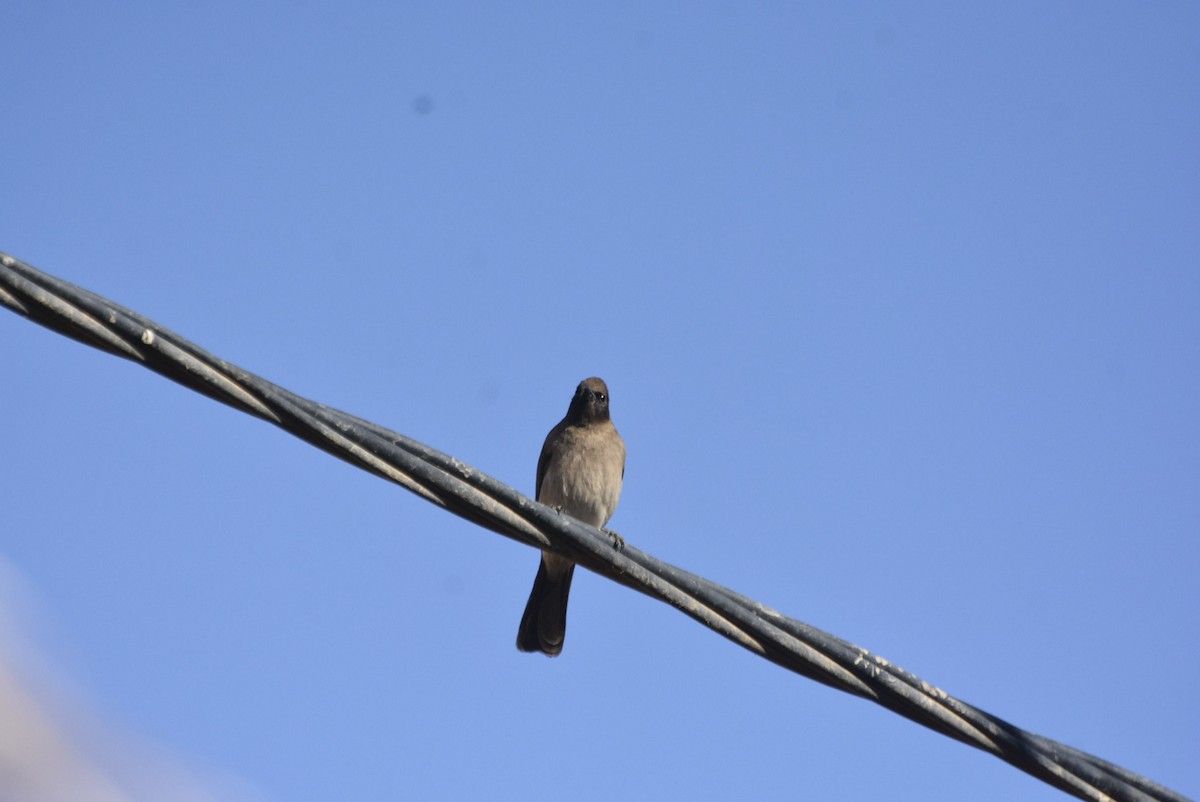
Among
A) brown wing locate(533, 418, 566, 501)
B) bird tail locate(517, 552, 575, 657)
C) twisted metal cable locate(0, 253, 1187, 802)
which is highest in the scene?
brown wing locate(533, 418, 566, 501)

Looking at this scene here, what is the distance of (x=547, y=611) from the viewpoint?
32.7 feet

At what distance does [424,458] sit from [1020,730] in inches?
74.3

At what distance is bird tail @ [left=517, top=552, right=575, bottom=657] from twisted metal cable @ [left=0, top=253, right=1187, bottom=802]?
5.85m

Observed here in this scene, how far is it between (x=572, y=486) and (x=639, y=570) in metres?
6.29

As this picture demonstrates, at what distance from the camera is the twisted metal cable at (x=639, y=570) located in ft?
11.5

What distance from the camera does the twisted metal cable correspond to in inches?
138

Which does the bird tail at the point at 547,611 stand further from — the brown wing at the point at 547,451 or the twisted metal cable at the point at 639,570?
the twisted metal cable at the point at 639,570

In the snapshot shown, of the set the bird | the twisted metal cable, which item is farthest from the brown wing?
the twisted metal cable

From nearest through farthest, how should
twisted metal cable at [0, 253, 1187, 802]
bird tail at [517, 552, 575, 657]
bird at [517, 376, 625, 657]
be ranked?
twisted metal cable at [0, 253, 1187, 802], bird tail at [517, 552, 575, 657], bird at [517, 376, 625, 657]

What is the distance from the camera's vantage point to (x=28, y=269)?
3369 millimetres

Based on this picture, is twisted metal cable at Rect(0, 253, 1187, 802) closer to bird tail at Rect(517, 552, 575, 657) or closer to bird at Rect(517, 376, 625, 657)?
bird tail at Rect(517, 552, 575, 657)

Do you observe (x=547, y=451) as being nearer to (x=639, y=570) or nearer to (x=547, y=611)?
(x=547, y=611)

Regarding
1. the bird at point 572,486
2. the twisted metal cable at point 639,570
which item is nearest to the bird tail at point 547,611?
the bird at point 572,486

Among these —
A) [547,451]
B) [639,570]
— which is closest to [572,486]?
[547,451]
